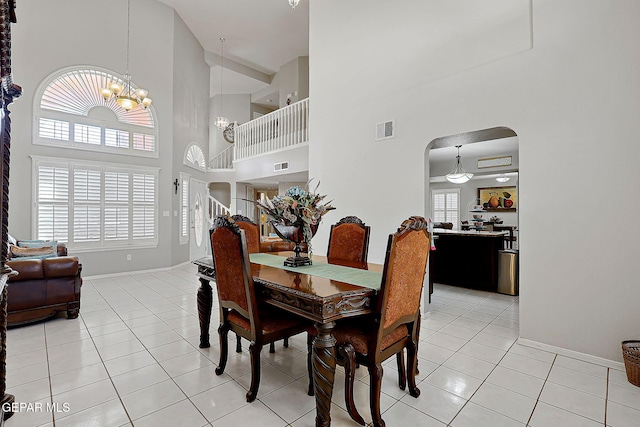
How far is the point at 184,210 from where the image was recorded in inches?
278

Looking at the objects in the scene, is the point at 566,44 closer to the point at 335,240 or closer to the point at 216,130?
the point at 335,240

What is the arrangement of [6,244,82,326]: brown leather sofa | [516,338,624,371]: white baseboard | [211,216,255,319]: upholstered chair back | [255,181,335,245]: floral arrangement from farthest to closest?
1. [6,244,82,326]: brown leather sofa
2. [516,338,624,371]: white baseboard
3. [255,181,335,245]: floral arrangement
4. [211,216,255,319]: upholstered chair back

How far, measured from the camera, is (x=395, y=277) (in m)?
1.69

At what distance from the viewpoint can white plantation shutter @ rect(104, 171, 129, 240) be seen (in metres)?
5.68

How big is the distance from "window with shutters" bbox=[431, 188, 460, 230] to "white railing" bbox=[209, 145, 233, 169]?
710cm

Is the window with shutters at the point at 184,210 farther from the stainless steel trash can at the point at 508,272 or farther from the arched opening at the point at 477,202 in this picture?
the stainless steel trash can at the point at 508,272

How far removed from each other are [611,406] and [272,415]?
→ 2.17 metres

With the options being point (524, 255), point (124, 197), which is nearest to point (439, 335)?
point (524, 255)

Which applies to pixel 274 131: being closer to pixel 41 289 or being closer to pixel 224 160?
pixel 224 160

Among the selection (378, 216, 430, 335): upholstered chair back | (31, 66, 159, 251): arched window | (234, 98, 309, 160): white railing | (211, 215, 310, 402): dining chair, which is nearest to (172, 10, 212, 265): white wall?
(31, 66, 159, 251): arched window

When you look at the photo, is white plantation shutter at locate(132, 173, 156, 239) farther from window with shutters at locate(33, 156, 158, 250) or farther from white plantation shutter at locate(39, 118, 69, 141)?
white plantation shutter at locate(39, 118, 69, 141)

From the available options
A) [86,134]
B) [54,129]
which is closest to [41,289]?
[54,129]

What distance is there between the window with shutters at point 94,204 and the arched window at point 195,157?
1096 mm

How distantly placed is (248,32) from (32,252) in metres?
6.65
